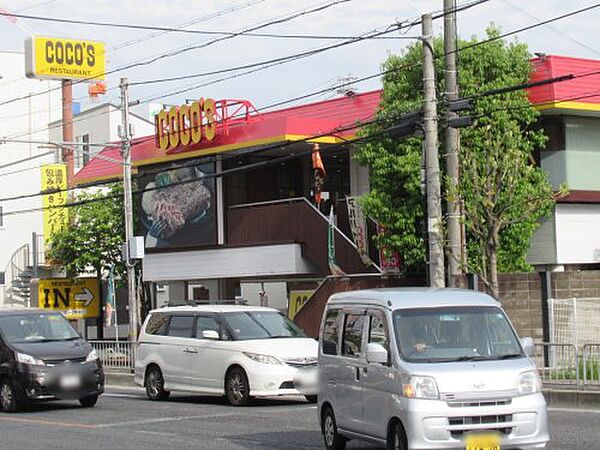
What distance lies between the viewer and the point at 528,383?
1134 centimetres

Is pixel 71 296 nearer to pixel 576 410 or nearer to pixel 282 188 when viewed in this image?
pixel 282 188

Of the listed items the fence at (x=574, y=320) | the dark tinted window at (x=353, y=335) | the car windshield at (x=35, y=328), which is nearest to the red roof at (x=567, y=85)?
the fence at (x=574, y=320)

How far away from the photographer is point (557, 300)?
2394 cm

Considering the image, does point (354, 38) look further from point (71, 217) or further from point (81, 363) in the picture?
point (71, 217)

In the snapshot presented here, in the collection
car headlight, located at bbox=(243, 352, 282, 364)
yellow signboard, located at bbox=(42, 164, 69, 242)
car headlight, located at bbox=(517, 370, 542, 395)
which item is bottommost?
car headlight, located at bbox=(243, 352, 282, 364)

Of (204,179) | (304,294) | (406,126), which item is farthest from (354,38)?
(204,179)

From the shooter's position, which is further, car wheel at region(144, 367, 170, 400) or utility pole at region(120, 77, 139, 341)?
utility pole at region(120, 77, 139, 341)

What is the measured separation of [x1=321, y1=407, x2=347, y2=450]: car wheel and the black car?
7.71m

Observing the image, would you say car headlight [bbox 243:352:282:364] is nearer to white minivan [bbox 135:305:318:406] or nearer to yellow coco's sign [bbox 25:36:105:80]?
white minivan [bbox 135:305:318:406]

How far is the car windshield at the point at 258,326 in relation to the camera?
20.5 meters

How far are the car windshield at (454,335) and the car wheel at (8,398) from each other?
10.1 m

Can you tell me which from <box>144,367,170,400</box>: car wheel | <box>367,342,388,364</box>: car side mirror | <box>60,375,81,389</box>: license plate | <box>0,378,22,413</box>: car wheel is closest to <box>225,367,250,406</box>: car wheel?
<box>144,367,170,400</box>: car wheel

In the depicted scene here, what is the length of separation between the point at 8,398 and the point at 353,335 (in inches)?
370

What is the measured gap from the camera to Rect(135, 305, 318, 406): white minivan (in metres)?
19.6
